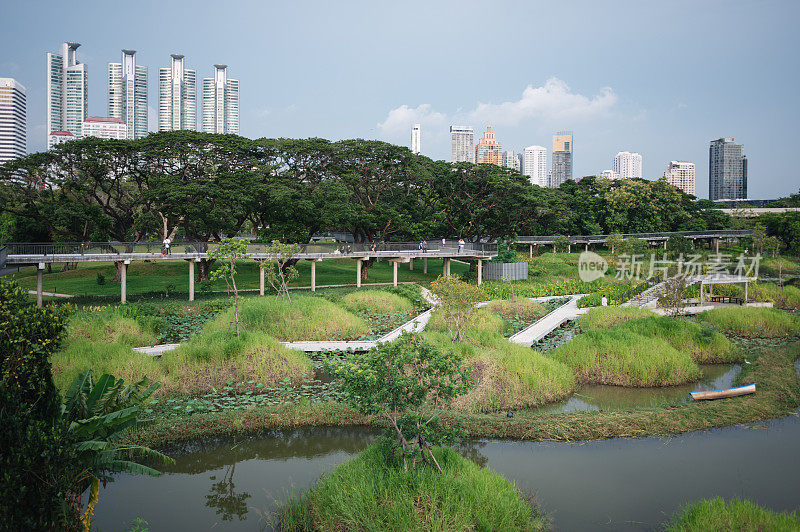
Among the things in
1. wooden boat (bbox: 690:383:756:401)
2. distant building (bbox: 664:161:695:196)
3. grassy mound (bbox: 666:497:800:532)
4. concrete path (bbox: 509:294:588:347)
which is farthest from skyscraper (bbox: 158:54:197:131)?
grassy mound (bbox: 666:497:800:532)

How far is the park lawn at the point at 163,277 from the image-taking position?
93.2 feet

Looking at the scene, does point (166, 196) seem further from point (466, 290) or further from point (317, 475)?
A: point (317, 475)

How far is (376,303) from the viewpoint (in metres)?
24.0

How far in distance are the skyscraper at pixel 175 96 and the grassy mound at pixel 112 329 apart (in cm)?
14490

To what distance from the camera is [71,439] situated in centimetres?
Result: 650

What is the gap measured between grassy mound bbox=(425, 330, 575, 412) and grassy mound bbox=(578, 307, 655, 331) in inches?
254

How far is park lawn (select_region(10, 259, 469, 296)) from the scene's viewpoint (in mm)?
28422

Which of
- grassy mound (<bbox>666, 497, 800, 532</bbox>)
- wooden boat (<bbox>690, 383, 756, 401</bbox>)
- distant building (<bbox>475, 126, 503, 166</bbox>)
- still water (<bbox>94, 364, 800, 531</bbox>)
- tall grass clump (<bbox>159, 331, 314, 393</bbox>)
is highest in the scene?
distant building (<bbox>475, 126, 503, 166</bbox>)

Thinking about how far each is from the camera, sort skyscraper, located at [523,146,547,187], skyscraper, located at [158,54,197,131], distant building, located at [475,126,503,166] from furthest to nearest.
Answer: skyscraper, located at [523,146,547,187] → distant building, located at [475,126,503,166] → skyscraper, located at [158,54,197,131]

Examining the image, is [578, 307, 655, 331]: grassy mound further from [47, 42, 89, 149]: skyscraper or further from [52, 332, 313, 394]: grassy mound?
[47, 42, 89, 149]: skyscraper

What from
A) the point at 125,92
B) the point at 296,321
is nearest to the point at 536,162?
the point at 125,92

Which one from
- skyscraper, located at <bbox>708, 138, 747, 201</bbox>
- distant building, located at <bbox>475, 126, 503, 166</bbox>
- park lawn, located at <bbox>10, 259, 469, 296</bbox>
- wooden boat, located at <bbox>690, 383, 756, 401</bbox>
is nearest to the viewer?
wooden boat, located at <bbox>690, 383, 756, 401</bbox>

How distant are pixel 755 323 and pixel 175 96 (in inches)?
6208

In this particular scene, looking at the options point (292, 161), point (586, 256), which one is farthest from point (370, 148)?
point (586, 256)
